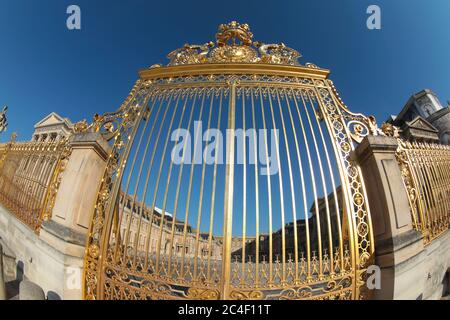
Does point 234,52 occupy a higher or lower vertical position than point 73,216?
higher

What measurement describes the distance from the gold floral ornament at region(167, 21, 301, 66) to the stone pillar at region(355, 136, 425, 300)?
231cm

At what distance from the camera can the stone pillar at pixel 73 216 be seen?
2.77 meters

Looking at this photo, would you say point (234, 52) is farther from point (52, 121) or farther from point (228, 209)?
point (52, 121)

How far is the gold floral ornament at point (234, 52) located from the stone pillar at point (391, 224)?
91.0 inches

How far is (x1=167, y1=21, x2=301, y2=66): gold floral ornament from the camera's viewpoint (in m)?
4.10

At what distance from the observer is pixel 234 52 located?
13.6 feet

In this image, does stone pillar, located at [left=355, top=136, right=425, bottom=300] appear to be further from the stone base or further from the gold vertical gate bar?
the stone base

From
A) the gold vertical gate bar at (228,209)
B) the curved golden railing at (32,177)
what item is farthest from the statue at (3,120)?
the gold vertical gate bar at (228,209)

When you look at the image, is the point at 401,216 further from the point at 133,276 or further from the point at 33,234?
the point at 33,234

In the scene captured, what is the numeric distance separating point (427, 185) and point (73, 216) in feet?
18.2

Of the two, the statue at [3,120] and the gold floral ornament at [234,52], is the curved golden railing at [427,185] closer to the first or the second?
the gold floral ornament at [234,52]

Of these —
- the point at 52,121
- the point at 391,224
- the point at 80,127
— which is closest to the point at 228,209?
the point at 391,224
